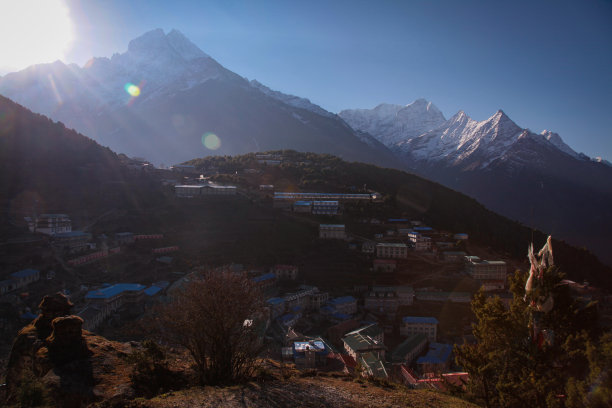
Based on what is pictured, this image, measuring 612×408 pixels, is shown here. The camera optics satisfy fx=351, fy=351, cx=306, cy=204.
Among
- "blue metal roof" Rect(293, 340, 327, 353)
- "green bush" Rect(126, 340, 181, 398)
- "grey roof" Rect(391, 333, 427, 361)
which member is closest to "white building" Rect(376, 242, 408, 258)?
"grey roof" Rect(391, 333, 427, 361)

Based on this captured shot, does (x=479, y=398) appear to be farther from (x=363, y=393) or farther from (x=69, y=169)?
(x=69, y=169)

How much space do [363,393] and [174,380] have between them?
3.13 m

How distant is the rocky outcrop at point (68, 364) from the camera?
499cm

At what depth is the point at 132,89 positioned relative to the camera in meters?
92.9

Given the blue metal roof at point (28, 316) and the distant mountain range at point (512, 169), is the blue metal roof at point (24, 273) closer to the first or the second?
the blue metal roof at point (28, 316)

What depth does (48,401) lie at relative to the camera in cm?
434

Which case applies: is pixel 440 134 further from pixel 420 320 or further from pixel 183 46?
pixel 420 320

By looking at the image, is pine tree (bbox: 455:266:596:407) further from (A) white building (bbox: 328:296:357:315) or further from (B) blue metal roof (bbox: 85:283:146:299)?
(B) blue metal roof (bbox: 85:283:146:299)

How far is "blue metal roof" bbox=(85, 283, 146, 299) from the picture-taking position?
17736mm

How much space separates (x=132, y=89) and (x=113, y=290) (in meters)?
89.6

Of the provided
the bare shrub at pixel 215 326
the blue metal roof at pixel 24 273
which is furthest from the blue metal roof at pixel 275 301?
the blue metal roof at pixel 24 273

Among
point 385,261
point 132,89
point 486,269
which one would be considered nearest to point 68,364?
point 385,261

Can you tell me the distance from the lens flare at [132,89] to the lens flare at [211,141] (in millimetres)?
27641

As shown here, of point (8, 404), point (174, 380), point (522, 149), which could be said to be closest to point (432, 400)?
point (174, 380)
